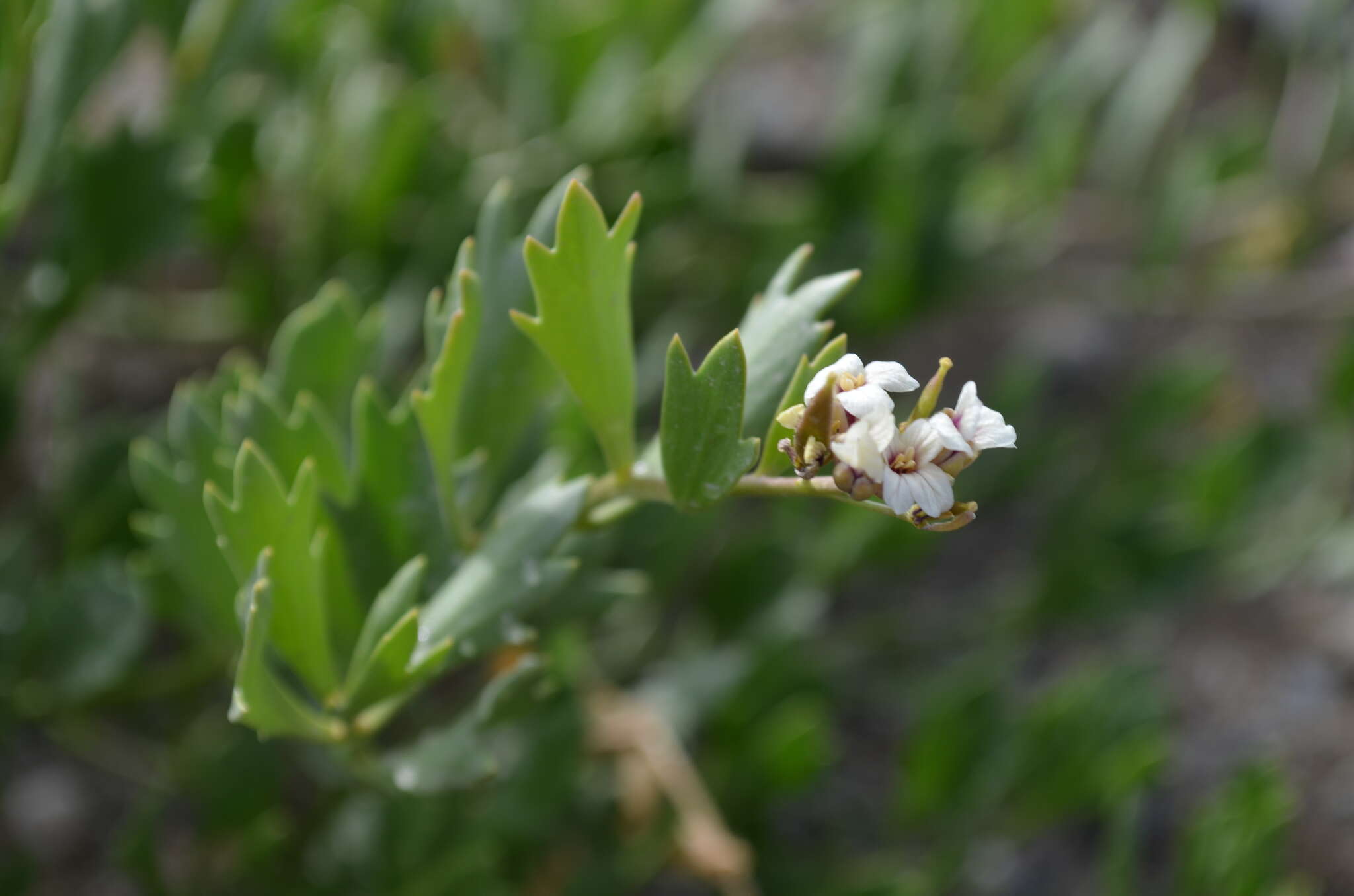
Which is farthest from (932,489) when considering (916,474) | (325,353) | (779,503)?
(779,503)

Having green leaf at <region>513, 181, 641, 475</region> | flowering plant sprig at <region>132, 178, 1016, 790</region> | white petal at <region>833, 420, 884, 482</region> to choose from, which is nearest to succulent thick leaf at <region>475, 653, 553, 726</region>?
flowering plant sprig at <region>132, 178, 1016, 790</region>

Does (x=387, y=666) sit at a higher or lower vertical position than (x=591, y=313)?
lower

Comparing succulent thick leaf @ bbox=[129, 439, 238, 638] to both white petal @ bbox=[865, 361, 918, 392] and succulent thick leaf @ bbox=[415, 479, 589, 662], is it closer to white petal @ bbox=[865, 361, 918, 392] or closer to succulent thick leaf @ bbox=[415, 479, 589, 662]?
succulent thick leaf @ bbox=[415, 479, 589, 662]

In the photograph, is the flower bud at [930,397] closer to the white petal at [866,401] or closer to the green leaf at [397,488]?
the white petal at [866,401]

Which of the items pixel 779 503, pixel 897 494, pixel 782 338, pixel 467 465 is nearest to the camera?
pixel 897 494

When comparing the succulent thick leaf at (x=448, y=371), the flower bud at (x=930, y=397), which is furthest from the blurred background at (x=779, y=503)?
the flower bud at (x=930, y=397)

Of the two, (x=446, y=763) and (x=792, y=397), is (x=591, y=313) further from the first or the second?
(x=446, y=763)
